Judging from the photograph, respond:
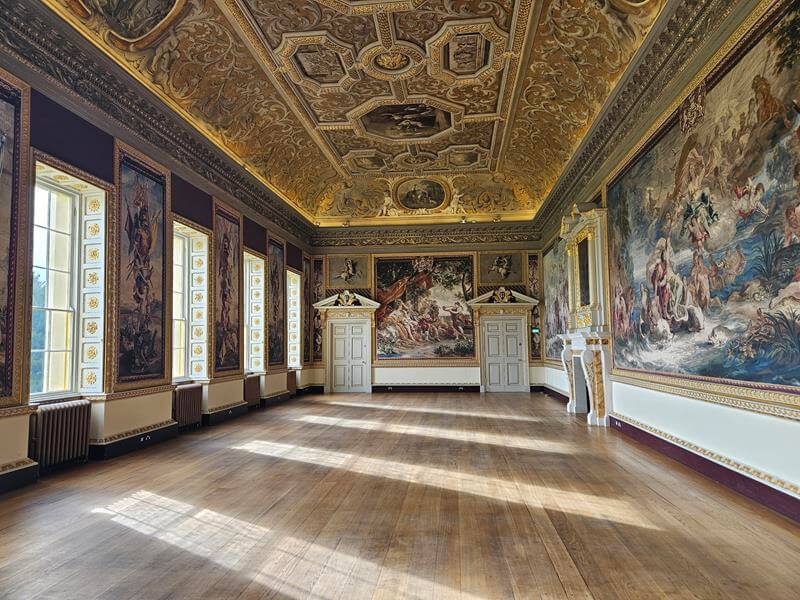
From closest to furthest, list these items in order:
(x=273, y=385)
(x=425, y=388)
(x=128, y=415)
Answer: (x=128, y=415), (x=273, y=385), (x=425, y=388)

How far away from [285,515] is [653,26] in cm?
862

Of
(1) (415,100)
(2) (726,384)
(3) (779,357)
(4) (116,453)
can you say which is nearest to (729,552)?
(3) (779,357)

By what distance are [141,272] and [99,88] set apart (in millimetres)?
3281

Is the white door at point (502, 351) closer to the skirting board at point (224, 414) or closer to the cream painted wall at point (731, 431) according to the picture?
the skirting board at point (224, 414)

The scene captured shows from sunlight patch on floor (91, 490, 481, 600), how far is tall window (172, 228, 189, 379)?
6.65 meters

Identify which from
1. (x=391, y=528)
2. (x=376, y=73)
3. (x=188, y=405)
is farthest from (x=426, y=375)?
(x=391, y=528)

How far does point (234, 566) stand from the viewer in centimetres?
463

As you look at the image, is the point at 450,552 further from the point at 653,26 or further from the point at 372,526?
the point at 653,26

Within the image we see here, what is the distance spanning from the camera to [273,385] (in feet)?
57.3

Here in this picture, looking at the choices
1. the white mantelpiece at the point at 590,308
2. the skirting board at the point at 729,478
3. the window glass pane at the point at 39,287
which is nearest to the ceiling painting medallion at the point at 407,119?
the white mantelpiece at the point at 590,308

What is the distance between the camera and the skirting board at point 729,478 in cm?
575

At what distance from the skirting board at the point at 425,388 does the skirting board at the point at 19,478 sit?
1460 centimetres

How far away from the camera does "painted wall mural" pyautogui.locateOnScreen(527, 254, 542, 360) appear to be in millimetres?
21016

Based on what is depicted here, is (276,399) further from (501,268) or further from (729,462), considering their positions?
(729,462)
